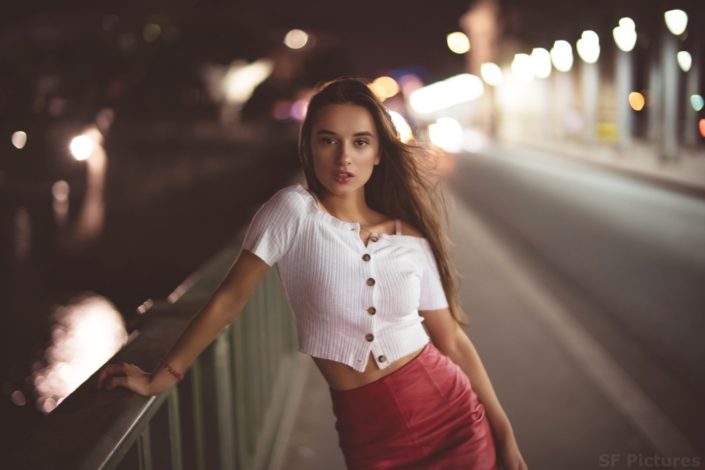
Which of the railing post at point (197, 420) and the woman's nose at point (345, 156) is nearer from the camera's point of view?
the woman's nose at point (345, 156)

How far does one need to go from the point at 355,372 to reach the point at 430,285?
30cm

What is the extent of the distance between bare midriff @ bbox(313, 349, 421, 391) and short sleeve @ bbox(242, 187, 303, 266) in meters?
0.29

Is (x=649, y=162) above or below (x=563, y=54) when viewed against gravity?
below

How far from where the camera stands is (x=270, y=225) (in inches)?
79.2

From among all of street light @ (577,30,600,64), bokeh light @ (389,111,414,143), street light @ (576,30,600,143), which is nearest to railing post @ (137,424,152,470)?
bokeh light @ (389,111,414,143)

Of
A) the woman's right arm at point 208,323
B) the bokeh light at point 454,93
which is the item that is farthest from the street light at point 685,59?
the bokeh light at point 454,93

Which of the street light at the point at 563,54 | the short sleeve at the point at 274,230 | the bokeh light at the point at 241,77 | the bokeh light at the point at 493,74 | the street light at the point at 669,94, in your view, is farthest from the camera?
the bokeh light at the point at 241,77

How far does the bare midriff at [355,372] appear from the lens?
2055 mm

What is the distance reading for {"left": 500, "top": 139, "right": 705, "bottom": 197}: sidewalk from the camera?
477 inches

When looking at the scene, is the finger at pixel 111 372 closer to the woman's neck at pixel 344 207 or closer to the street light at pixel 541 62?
the woman's neck at pixel 344 207

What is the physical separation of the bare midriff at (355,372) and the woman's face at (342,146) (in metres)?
0.41

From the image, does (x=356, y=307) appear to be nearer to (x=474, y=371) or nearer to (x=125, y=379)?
(x=474, y=371)

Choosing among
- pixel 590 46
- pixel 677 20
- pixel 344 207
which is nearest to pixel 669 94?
pixel 677 20

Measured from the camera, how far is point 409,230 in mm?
2225
